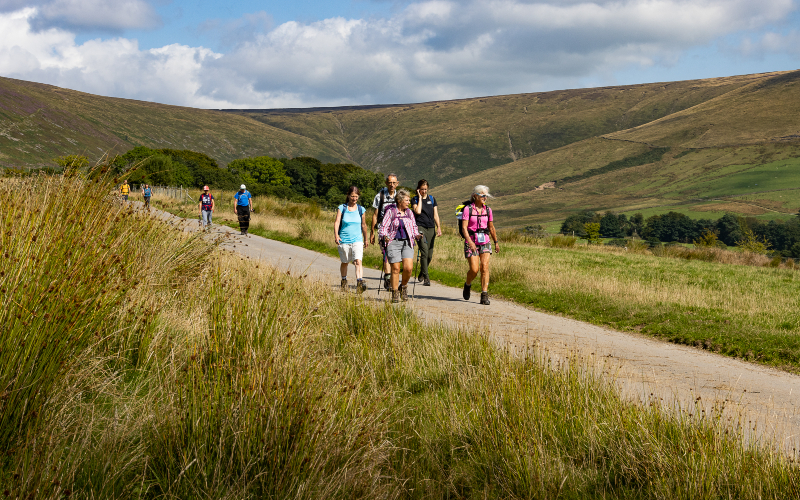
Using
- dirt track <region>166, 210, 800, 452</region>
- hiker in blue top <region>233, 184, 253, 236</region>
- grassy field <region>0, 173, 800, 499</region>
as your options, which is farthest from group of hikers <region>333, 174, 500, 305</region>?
hiker in blue top <region>233, 184, 253, 236</region>

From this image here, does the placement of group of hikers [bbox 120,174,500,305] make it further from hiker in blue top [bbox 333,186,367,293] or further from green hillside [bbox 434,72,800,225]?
green hillside [bbox 434,72,800,225]

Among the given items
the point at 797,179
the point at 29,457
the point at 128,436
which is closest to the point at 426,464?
the point at 128,436

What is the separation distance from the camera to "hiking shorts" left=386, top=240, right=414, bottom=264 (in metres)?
10.3

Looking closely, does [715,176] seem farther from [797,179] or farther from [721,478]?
[721,478]

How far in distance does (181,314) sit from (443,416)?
2.99 metres

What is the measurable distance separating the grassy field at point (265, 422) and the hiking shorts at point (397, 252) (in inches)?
194

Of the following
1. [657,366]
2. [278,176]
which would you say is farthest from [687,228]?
[657,366]

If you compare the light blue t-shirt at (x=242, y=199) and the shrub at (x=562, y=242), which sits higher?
the light blue t-shirt at (x=242, y=199)

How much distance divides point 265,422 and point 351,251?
24.0 ft

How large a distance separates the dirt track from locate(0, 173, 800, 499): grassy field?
0.46 meters

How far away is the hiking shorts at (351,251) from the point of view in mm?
10859

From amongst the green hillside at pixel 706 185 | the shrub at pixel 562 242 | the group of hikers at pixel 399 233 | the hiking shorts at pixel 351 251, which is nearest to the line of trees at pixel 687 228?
the green hillside at pixel 706 185

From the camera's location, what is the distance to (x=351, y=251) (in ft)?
35.8

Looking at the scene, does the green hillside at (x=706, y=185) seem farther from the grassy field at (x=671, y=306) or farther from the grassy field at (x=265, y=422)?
the grassy field at (x=265, y=422)
